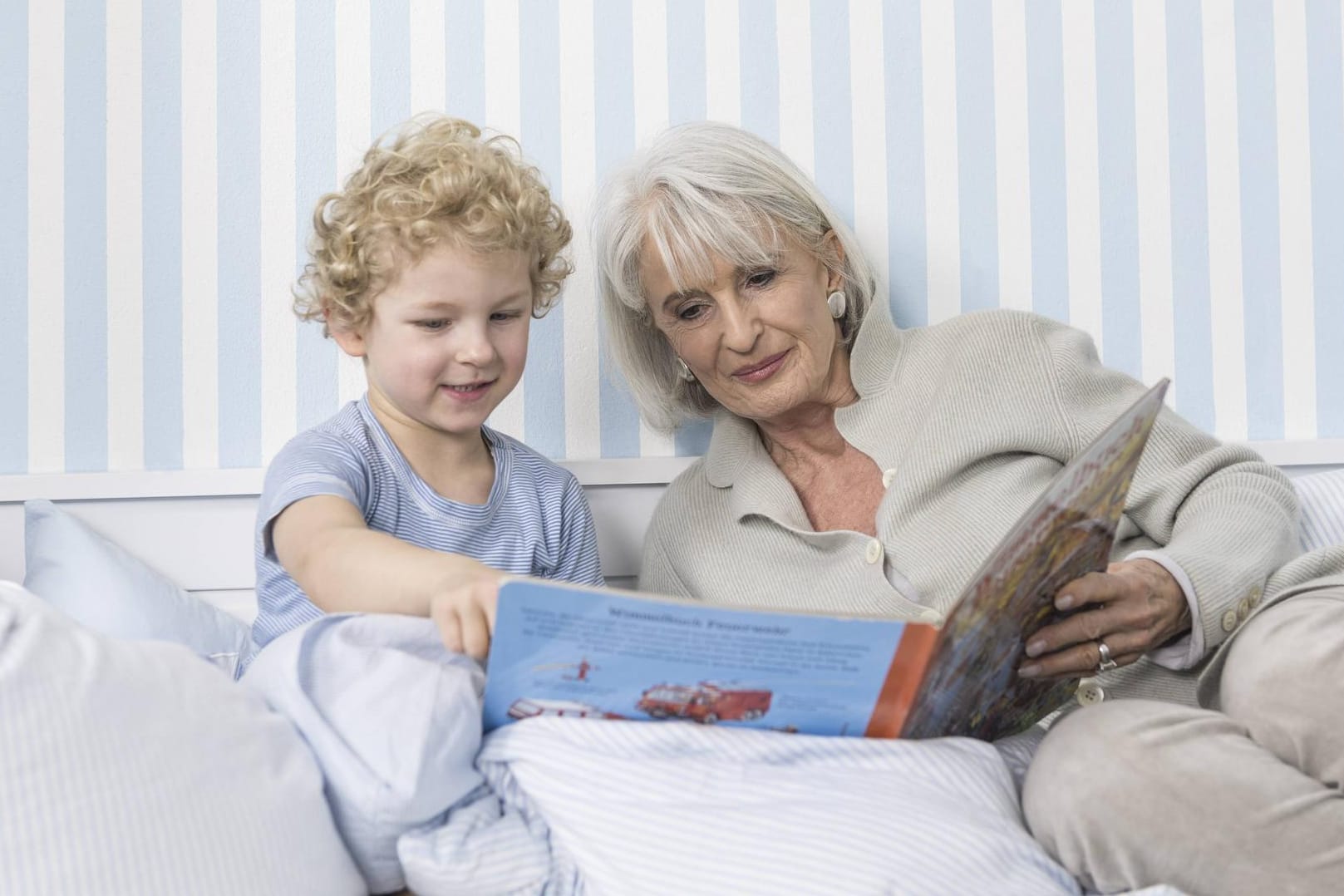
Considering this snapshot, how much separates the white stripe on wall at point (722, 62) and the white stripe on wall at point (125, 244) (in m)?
0.81

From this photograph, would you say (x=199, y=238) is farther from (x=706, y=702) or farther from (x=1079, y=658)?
(x=1079, y=658)

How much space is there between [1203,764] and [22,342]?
5.07 ft

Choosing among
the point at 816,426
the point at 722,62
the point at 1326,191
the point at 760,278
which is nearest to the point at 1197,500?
the point at 816,426

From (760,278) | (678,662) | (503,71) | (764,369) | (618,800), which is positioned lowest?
(618,800)

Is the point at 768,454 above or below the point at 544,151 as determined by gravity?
below

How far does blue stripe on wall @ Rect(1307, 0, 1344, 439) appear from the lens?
172 centimetres

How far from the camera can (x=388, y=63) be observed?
1.58 meters

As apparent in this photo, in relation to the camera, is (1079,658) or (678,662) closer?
(678,662)

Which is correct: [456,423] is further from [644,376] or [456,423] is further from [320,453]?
[644,376]

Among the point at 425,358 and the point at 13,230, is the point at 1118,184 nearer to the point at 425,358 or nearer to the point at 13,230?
the point at 425,358

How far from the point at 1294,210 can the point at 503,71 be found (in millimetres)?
1245

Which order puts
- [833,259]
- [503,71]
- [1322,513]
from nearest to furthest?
[1322,513] < [833,259] < [503,71]

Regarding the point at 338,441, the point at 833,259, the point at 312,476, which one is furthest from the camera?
Answer: the point at 833,259

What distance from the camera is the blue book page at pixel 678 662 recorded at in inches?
30.1
